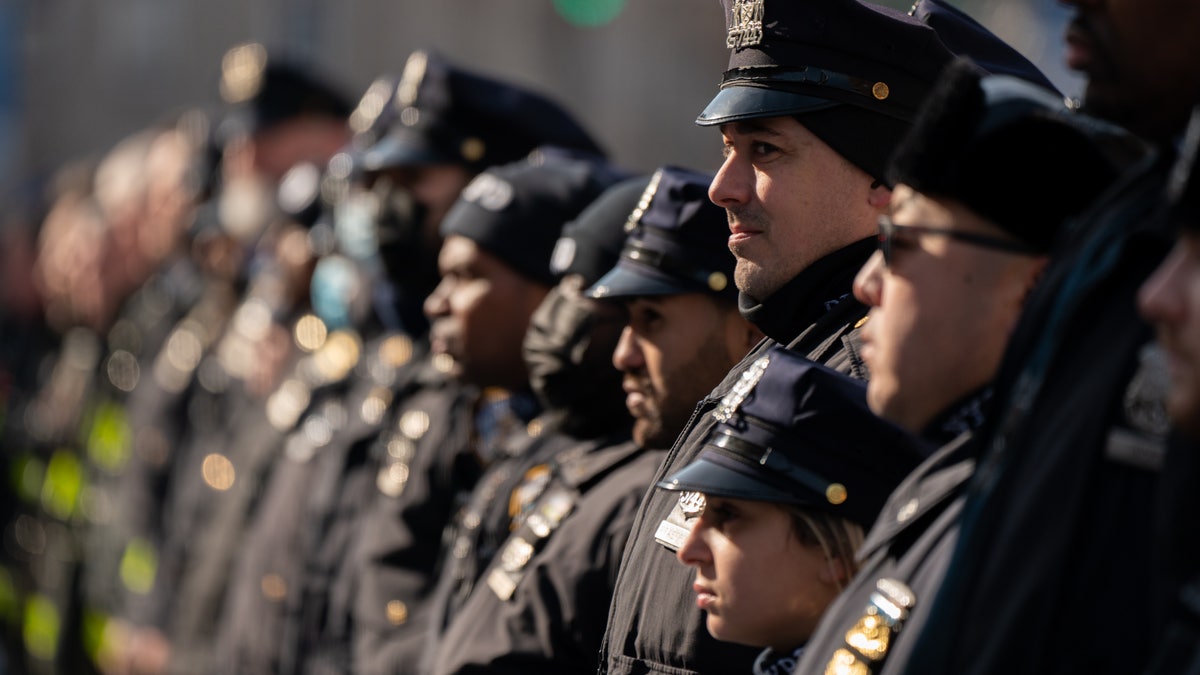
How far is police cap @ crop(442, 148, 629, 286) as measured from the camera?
6242 millimetres

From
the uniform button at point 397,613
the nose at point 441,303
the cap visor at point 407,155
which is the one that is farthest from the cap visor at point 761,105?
the cap visor at point 407,155

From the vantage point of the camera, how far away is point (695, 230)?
4.87 meters

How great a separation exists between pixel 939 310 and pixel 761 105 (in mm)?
1292

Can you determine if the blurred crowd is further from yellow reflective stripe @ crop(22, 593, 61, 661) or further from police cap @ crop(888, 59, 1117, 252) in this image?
yellow reflective stripe @ crop(22, 593, 61, 661)

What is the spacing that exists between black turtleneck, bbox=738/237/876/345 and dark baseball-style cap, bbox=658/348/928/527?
50 centimetres

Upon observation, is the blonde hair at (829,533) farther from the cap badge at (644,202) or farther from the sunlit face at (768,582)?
the cap badge at (644,202)

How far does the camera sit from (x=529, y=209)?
6.26m

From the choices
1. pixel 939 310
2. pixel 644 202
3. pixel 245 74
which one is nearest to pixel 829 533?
pixel 939 310

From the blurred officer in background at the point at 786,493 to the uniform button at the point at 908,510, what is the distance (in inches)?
20.3

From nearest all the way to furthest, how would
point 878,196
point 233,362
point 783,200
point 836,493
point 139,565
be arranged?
point 836,493, point 783,200, point 878,196, point 233,362, point 139,565

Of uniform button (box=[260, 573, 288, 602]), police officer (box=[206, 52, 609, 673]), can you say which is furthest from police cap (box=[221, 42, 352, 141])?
uniform button (box=[260, 573, 288, 602])

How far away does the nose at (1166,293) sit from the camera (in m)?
2.35

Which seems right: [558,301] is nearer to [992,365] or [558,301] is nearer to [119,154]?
[992,365]

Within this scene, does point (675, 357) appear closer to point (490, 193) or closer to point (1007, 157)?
point (490, 193)
